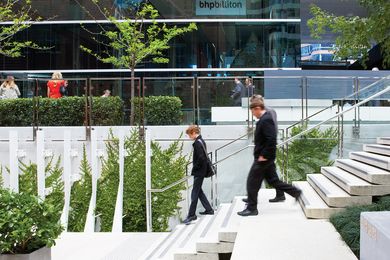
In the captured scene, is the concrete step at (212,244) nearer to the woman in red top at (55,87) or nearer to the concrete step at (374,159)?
the concrete step at (374,159)

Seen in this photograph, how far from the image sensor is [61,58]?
26969mm

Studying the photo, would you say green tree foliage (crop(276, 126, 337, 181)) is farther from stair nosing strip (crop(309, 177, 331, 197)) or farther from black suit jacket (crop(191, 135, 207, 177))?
black suit jacket (crop(191, 135, 207, 177))

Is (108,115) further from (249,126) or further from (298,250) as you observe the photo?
(298,250)

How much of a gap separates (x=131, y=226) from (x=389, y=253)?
10.8 metres

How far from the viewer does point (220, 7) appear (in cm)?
2634

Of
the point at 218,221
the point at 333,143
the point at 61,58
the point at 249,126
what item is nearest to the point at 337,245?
the point at 218,221

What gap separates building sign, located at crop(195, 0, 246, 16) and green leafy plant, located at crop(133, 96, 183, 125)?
1073 centimetres

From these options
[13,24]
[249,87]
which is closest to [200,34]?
[13,24]

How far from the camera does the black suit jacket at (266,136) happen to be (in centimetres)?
827

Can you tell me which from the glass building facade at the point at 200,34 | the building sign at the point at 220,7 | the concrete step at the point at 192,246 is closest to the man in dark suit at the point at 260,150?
the concrete step at the point at 192,246

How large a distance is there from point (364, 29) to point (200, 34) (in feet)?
48.7

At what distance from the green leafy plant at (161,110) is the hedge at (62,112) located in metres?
0.72

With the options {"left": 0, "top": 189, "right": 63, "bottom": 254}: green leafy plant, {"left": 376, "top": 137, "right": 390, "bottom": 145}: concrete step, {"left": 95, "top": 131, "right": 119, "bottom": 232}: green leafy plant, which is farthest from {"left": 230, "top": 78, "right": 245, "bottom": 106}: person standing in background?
{"left": 0, "top": 189, "right": 63, "bottom": 254}: green leafy plant

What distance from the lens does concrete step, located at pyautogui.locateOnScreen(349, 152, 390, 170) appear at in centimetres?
878
